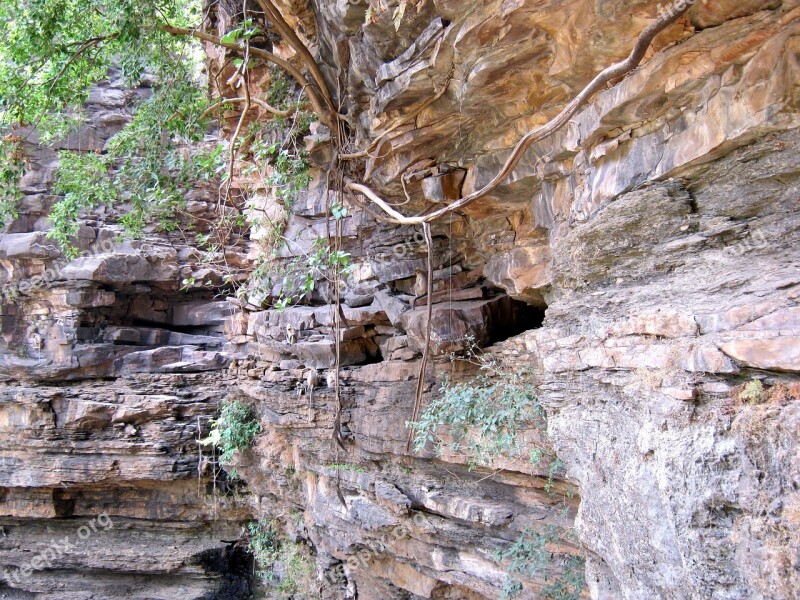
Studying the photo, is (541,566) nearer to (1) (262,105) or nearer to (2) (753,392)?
(2) (753,392)

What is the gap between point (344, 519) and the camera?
24.0 feet

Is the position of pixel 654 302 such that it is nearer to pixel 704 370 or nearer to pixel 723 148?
pixel 704 370

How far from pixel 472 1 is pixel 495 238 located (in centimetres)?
233

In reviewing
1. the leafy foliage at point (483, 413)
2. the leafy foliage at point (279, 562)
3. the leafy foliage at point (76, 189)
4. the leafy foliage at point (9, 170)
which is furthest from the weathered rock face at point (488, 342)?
the leafy foliage at point (9, 170)

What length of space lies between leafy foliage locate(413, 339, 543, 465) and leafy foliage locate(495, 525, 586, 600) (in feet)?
2.41

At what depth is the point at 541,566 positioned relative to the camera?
16.3 ft

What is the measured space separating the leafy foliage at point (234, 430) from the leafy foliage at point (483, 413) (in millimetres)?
4195

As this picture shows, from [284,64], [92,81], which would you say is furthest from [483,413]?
[92,81]

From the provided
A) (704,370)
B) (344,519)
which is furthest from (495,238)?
(344,519)

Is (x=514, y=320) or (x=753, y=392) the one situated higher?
(x=514, y=320)

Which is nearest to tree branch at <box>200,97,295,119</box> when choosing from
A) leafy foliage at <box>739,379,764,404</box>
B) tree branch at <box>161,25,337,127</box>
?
tree branch at <box>161,25,337,127</box>

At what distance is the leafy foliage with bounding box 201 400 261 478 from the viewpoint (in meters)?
9.10

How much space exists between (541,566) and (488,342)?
79.6 inches

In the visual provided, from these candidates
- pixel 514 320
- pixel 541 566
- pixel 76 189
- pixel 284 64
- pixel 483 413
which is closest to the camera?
pixel 541 566
